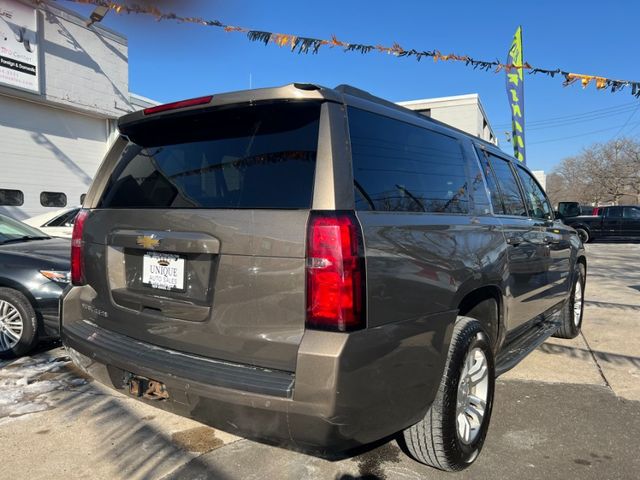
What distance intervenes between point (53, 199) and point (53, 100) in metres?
2.42

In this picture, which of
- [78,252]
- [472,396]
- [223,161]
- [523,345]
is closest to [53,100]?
[78,252]

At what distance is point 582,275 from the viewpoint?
6062 millimetres

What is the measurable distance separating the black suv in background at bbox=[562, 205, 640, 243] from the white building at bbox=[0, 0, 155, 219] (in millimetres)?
19440

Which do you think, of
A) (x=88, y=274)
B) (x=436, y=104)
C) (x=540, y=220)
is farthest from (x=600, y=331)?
(x=436, y=104)

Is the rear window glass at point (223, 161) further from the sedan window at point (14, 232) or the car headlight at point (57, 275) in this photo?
the sedan window at point (14, 232)

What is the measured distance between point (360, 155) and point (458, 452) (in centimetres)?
170

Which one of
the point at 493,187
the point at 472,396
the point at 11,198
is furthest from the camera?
the point at 11,198

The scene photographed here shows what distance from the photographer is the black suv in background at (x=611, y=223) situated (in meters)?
22.2

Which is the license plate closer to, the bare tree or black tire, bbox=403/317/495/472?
black tire, bbox=403/317/495/472

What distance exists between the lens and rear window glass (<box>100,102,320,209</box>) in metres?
2.29

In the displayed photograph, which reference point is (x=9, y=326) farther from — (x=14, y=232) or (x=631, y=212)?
(x=631, y=212)

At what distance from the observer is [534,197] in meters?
4.88

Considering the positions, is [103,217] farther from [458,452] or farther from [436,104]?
[436,104]

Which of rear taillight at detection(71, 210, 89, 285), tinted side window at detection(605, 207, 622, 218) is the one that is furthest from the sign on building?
tinted side window at detection(605, 207, 622, 218)
